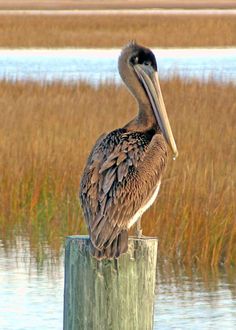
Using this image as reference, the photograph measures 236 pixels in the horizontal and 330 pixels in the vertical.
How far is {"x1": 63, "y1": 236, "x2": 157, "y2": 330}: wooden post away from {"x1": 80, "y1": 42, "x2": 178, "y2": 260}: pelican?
52mm

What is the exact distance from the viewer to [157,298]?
7.70 meters

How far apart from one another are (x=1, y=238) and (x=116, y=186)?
384 cm

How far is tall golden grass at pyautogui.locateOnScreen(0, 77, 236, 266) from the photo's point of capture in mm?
8344

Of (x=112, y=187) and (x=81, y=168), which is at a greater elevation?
(x=81, y=168)

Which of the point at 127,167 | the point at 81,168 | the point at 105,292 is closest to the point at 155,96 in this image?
the point at 127,167

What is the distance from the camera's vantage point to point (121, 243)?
491 centimetres

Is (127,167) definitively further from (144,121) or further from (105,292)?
(105,292)

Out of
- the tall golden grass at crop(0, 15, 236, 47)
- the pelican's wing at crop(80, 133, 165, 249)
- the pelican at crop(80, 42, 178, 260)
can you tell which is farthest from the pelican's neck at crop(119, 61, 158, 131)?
the tall golden grass at crop(0, 15, 236, 47)

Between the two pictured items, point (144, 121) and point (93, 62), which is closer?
point (144, 121)

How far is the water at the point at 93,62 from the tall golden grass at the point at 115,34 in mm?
290

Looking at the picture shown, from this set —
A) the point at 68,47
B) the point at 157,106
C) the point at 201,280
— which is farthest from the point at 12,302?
the point at 68,47

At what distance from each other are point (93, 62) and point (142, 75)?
962 inches

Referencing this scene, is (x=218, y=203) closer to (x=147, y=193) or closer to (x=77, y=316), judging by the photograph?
(x=147, y=193)

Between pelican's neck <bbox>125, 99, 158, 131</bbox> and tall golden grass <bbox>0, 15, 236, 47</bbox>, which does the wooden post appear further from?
tall golden grass <bbox>0, 15, 236, 47</bbox>
